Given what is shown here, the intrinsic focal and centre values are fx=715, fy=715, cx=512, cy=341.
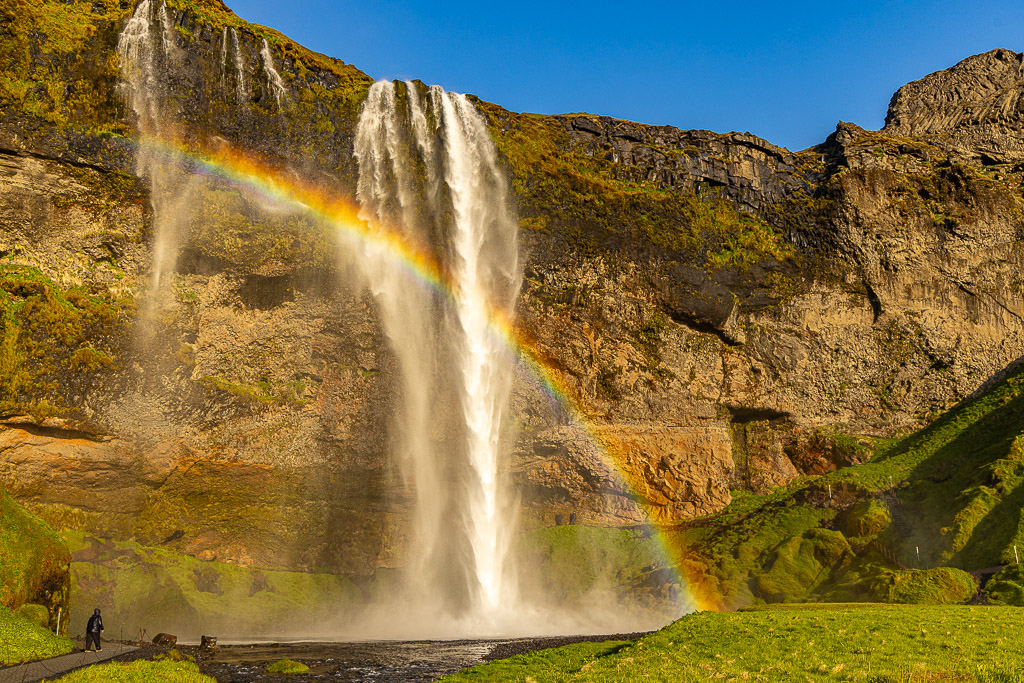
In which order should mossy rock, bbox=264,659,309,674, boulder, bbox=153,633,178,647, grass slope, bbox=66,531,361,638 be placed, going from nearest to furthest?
1. mossy rock, bbox=264,659,309,674
2. boulder, bbox=153,633,178,647
3. grass slope, bbox=66,531,361,638

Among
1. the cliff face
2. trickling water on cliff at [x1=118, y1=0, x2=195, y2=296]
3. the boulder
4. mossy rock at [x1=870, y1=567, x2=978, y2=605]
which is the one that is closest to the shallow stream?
the boulder

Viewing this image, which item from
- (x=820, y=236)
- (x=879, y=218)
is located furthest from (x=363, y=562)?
(x=879, y=218)

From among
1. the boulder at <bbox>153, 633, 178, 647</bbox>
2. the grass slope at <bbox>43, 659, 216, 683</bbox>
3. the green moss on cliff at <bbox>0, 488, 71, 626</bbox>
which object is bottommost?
the boulder at <bbox>153, 633, 178, 647</bbox>

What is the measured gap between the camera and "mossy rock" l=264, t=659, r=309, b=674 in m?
21.7

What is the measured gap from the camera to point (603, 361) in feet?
152

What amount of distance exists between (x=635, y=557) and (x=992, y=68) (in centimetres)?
6187

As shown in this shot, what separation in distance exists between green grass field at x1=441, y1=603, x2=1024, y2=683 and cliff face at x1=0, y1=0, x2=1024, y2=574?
2450 cm

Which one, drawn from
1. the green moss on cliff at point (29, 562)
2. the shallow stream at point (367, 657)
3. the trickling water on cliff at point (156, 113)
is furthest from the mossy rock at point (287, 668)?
the trickling water on cliff at point (156, 113)

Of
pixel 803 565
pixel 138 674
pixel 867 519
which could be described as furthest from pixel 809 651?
pixel 867 519

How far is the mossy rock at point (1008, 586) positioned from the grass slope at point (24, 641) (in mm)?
29819

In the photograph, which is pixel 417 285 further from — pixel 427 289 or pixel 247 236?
pixel 247 236

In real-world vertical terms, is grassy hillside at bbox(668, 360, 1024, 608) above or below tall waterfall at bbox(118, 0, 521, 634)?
below

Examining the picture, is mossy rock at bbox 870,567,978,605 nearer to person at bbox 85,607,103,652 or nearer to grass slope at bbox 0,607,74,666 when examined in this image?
person at bbox 85,607,103,652

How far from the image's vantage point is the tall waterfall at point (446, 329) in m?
42.6
